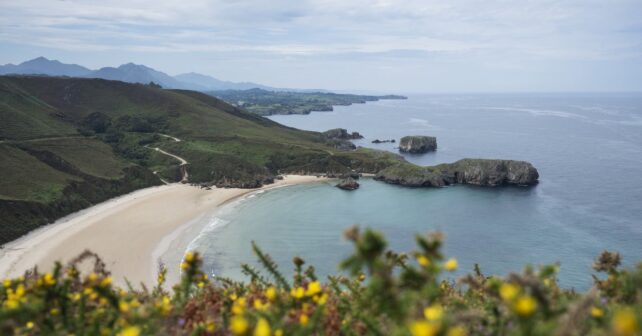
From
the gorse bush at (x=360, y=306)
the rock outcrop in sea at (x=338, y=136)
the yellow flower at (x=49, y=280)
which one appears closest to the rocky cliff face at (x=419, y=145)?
the rock outcrop in sea at (x=338, y=136)

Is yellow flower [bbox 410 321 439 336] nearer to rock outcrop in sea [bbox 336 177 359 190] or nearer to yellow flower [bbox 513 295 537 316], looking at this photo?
yellow flower [bbox 513 295 537 316]

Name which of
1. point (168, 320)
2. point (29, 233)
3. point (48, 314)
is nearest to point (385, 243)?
point (168, 320)

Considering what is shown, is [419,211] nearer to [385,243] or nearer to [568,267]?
[568,267]

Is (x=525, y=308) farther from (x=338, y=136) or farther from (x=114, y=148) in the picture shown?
(x=338, y=136)

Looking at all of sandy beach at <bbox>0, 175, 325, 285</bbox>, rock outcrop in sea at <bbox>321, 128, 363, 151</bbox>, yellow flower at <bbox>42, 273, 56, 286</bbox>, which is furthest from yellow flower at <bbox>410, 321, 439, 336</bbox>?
rock outcrop in sea at <bbox>321, 128, 363, 151</bbox>

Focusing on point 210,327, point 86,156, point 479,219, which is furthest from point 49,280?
point 86,156
